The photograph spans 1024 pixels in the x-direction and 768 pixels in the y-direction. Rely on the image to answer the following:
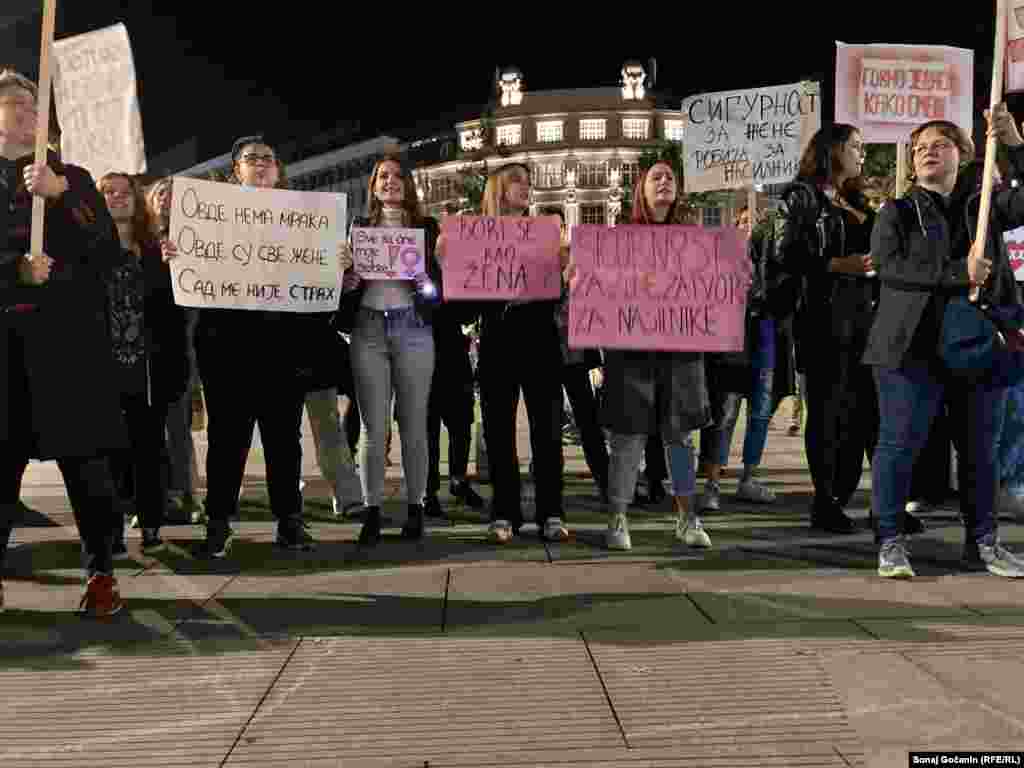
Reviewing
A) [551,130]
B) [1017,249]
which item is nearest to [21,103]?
[1017,249]

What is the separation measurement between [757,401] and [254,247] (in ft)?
10.8

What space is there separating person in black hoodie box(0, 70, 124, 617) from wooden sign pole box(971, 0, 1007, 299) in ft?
11.8

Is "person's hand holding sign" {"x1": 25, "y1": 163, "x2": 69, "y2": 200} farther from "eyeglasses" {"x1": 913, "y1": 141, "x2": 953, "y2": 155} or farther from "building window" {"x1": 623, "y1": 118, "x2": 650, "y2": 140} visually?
"building window" {"x1": 623, "y1": 118, "x2": 650, "y2": 140}

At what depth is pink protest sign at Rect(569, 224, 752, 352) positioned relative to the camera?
18.3 ft

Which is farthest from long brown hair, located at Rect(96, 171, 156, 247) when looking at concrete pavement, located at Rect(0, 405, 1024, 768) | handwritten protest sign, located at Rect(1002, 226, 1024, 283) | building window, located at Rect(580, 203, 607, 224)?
building window, located at Rect(580, 203, 607, 224)

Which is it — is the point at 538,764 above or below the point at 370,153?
below

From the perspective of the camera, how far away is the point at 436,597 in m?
4.48

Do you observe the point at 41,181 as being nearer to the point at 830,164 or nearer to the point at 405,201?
Answer: the point at 405,201

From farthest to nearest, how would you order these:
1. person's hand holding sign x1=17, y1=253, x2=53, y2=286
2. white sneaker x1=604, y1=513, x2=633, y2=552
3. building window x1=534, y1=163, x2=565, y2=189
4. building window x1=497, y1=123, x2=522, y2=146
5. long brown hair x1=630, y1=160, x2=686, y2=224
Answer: building window x1=497, y1=123, x2=522, y2=146, building window x1=534, y1=163, x2=565, y2=189, long brown hair x1=630, y1=160, x2=686, y2=224, white sneaker x1=604, y1=513, x2=633, y2=552, person's hand holding sign x1=17, y1=253, x2=53, y2=286

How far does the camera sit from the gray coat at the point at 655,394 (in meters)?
5.49

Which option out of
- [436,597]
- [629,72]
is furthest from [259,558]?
[629,72]

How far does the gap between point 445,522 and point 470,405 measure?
3.34ft

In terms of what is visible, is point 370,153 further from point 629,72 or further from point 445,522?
point 445,522

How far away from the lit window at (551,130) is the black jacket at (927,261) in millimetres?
97567
